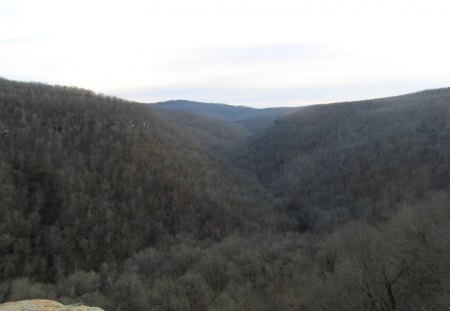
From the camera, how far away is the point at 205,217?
25.7 m

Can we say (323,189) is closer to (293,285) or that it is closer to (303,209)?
Result: (303,209)

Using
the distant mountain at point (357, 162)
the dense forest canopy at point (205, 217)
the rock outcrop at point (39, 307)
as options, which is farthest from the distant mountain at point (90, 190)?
the rock outcrop at point (39, 307)

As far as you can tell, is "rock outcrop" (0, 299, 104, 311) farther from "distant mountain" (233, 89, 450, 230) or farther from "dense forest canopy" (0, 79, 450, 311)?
"distant mountain" (233, 89, 450, 230)

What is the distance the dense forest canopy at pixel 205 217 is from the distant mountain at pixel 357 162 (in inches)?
7.0

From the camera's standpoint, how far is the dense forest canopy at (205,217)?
11.8m

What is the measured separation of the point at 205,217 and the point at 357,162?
15833 mm

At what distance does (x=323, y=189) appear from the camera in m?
32.7

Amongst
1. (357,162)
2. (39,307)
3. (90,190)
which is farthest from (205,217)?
(39,307)

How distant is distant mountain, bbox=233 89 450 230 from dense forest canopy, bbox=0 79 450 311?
0.18 meters

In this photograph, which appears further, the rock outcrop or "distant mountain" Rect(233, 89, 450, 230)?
"distant mountain" Rect(233, 89, 450, 230)

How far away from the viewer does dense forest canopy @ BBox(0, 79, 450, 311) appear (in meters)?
11.8

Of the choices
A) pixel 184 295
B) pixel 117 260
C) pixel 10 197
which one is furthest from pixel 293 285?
pixel 10 197

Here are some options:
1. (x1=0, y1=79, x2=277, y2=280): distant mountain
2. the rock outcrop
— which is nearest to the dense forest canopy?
(x1=0, y1=79, x2=277, y2=280): distant mountain

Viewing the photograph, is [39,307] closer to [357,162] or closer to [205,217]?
[205,217]
